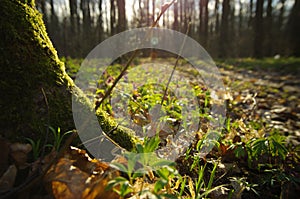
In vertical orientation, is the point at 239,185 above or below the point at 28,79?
below

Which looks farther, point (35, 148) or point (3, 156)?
point (35, 148)

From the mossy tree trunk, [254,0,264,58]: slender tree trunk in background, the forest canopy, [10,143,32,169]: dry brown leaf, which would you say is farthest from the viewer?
[254,0,264,58]: slender tree trunk in background

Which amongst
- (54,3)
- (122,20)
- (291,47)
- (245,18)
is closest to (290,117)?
(122,20)

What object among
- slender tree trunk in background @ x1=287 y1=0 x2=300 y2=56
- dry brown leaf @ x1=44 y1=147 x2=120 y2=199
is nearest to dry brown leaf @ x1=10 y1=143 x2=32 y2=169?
dry brown leaf @ x1=44 y1=147 x2=120 y2=199

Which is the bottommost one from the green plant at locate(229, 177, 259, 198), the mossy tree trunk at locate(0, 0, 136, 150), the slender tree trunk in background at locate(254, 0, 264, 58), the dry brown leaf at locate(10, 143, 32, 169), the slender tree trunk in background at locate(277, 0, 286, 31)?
the green plant at locate(229, 177, 259, 198)

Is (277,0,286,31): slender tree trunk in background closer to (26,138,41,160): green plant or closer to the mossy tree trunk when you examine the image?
the mossy tree trunk

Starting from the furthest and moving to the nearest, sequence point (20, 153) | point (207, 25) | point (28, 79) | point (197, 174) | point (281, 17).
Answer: point (281, 17)
point (207, 25)
point (197, 174)
point (28, 79)
point (20, 153)

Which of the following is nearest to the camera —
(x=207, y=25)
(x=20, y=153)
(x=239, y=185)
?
(x=20, y=153)

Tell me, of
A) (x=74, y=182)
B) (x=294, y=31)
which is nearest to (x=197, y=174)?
(x=74, y=182)

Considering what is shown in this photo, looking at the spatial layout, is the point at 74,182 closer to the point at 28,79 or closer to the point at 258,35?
the point at 28,79
